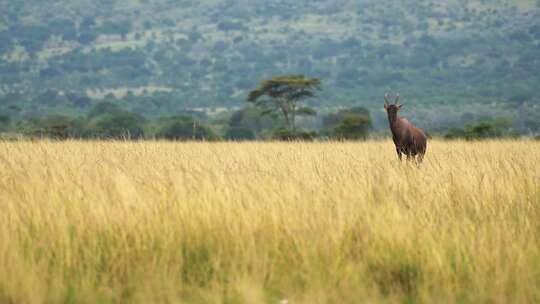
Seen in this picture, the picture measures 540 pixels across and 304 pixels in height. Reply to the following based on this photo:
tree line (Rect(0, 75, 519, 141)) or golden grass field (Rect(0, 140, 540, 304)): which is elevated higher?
golden grass field (Rect(0, 140, 540, 304))

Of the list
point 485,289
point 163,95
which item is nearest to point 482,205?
point 485,289

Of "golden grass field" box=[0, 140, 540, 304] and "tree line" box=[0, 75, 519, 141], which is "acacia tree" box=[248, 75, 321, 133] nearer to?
"tree line" box=[0, 75, 519, 141]

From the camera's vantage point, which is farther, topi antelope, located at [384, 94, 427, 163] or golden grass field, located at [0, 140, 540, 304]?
topi antelope, located at [384, 94, 427, 163]

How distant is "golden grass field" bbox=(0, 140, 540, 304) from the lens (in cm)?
471

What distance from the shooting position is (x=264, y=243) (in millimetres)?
5395

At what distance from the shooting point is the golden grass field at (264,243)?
471cm

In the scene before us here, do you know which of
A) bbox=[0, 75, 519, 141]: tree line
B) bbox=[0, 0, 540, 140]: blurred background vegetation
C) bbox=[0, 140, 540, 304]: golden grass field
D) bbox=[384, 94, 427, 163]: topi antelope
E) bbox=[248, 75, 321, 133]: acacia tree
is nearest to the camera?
bbox=[0, 140, 540, 304]: golden grass field

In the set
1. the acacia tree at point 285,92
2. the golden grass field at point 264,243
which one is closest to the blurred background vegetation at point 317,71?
the acacia tree at point 285,92

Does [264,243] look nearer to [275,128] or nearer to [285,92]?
[285,92]

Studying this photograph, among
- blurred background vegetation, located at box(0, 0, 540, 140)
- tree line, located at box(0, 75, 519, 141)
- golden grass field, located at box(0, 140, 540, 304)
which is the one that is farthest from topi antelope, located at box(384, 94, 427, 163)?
blurred background vegetation, located at box(0, 0, 540, 140)

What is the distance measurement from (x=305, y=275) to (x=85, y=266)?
141cm

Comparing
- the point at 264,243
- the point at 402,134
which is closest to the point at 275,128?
the point at 402,134

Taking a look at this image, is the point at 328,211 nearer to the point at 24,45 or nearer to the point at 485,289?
the point at 485,289

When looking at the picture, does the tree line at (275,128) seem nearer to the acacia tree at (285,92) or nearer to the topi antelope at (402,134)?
the acacia tree at (285,92)
